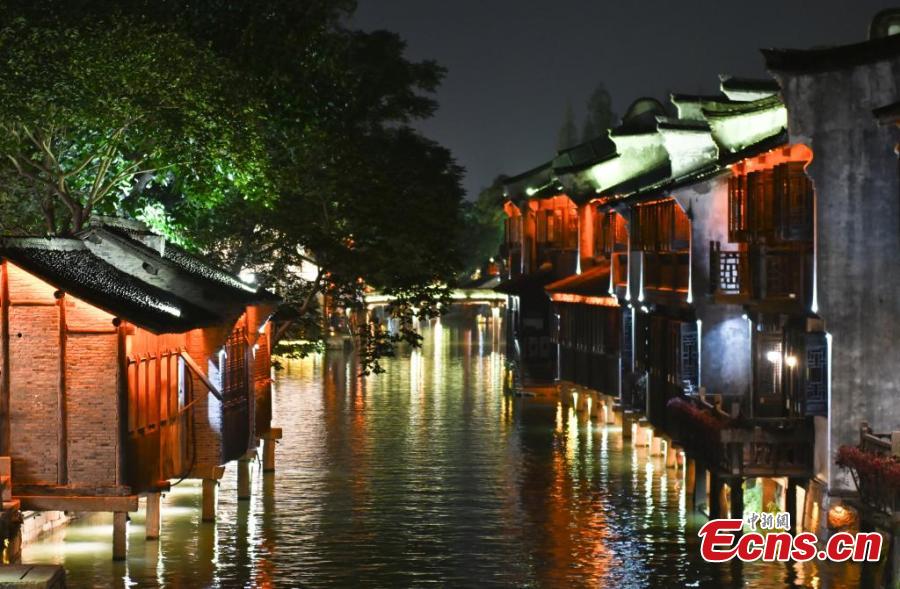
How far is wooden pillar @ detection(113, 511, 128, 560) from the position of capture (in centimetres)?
3019

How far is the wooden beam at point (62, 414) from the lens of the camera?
28562mm

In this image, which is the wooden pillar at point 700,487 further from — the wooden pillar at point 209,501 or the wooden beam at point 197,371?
the wooden beam at point 197,371

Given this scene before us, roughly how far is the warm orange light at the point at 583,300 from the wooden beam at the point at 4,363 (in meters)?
27.8

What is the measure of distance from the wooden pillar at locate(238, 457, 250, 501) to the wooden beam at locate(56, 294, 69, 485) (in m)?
11.2

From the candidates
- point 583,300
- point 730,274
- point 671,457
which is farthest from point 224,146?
point 583,300

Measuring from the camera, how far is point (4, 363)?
28.6 meters

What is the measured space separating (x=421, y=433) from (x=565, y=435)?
5.06 meters

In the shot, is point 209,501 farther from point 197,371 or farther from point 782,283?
point 782,283

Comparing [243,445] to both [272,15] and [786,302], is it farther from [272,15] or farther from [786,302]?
[786,302]

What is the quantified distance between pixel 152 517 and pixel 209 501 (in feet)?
9.55

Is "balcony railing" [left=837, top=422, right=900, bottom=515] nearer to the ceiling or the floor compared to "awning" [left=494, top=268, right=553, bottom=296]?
nearer to the floor

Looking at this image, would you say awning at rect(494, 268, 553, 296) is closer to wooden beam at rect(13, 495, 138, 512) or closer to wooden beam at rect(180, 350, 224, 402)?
wooden beam at rect(180, 350, 224, 402)

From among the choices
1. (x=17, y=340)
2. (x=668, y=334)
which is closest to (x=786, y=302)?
(x=668, y=334)

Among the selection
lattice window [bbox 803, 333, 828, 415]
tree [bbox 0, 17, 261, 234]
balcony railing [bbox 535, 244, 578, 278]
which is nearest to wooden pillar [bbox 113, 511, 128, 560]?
tree [bbox 0, 17, 261, 234]
